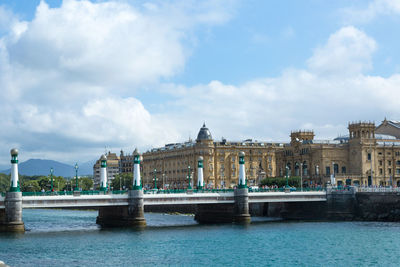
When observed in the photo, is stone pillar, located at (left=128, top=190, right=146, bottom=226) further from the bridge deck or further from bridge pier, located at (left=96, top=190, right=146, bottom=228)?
the bridge deck

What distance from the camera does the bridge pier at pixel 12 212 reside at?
82250 mm

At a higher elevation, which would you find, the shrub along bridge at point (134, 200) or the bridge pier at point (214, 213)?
the shrub along bridge at point (134, 200)

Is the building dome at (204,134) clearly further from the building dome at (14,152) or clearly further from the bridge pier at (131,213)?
the building dome at (14,152)

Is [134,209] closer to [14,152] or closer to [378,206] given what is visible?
[14,152]

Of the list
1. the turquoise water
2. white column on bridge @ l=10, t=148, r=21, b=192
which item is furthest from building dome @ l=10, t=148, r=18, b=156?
the turquoise water

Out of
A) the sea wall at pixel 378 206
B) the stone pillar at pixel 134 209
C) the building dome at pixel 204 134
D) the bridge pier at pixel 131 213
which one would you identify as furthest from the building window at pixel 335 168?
the stone pillar at pixel 134 209

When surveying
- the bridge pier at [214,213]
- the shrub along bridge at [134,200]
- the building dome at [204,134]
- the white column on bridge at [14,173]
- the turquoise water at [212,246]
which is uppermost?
the building dome at [204,134]

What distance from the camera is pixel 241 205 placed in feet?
327

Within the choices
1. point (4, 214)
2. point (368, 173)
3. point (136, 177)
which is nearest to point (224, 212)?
point (136, 177)

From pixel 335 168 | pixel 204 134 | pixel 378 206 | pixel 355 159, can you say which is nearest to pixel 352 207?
pixel 378 206

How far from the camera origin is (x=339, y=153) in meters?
173

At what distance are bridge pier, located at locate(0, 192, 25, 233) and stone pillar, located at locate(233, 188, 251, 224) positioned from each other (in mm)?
34000

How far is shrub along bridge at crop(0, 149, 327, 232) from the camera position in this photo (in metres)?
83.2

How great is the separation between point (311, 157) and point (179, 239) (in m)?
102
